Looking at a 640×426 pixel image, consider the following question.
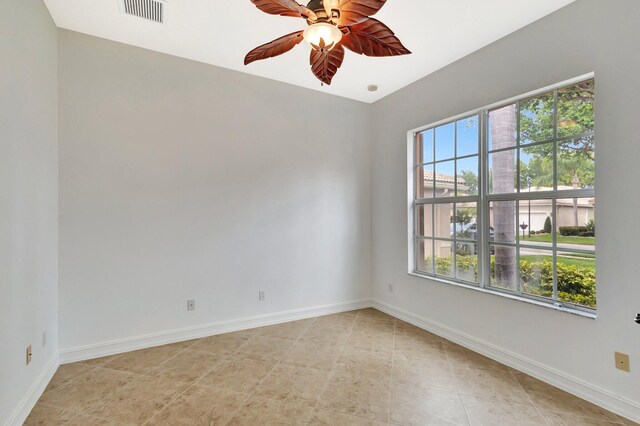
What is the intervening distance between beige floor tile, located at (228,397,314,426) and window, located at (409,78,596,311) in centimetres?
205

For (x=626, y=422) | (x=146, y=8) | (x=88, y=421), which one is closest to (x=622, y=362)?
(x=626, y=422)

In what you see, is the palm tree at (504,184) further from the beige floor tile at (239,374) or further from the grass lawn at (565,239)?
the beige floor tile at (239,374)

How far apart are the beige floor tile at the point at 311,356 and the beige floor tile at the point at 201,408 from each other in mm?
624

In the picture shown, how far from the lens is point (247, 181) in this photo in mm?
3494

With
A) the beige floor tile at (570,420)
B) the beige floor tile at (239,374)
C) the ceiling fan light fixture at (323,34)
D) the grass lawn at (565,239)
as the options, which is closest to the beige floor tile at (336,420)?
the beige floor tile at (239,374)

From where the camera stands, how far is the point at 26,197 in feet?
6.62

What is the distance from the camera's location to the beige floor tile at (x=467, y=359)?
8.67 ft

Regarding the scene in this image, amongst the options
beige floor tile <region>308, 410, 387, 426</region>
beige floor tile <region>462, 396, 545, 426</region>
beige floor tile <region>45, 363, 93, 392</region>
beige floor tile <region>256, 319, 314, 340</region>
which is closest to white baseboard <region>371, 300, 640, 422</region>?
beige floor tile <region>462, 396, 545, 426</region>

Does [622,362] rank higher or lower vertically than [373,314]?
higher

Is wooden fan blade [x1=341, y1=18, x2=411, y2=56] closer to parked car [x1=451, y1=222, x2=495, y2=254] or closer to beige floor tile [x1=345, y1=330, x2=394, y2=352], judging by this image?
parked car [x1=451, y1=222, x2=495, y2=254]

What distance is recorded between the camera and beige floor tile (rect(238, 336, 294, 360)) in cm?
286

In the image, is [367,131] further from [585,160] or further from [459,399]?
[459,399]

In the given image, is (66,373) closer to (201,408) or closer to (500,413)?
(201,408)

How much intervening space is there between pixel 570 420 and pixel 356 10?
2.76 m
